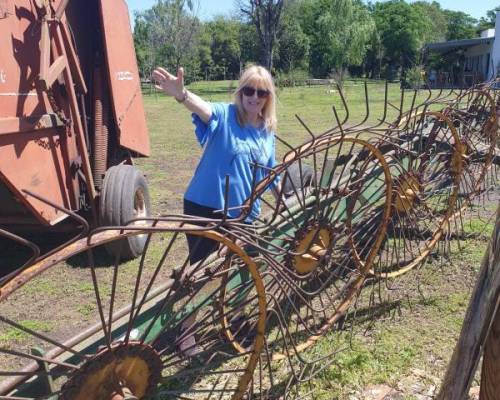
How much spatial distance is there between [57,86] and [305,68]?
148 feet

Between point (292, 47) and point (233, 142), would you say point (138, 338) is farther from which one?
point (292, 47)

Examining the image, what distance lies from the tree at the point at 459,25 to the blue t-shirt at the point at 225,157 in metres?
68.6

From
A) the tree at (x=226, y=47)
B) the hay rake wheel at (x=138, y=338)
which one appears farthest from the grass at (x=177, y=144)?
the tree at (x=226, y=47)

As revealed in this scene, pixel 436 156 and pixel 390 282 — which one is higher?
pixel 436 156

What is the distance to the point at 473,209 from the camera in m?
5.48

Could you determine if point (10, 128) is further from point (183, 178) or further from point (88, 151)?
point (183, 178)

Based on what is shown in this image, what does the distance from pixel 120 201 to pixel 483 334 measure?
2990 millimetres

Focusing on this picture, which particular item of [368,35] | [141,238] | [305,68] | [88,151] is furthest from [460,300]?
[305,68]

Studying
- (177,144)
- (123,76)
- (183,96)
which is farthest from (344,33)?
(183,96)

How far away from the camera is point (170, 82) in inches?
99.6

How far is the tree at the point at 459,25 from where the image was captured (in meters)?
65.9

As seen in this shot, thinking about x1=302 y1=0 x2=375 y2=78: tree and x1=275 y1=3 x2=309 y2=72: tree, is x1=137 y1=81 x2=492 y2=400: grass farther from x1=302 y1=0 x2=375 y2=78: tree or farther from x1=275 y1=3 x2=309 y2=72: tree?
x1=275 y1=3 x2=309 y2=72: tree

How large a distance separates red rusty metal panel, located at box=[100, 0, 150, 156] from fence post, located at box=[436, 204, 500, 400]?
3.34 meters

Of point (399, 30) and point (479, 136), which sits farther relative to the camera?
point (399, 30)
